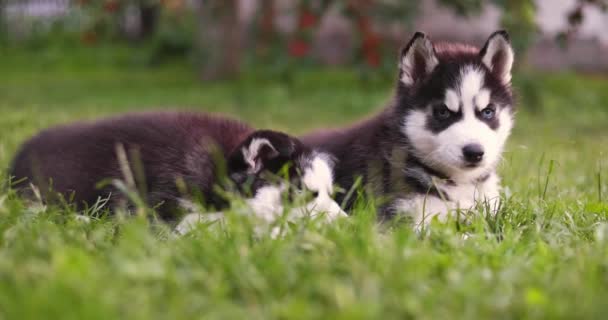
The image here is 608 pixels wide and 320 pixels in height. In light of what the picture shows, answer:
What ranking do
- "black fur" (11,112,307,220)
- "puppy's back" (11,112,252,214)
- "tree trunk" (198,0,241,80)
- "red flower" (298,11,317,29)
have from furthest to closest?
"tree trunk" (198,0,241,80)
"red flower" (298,11,317,29)
"puppy's back" (11,112,252,214)
"black fur" (11,112,307,220)

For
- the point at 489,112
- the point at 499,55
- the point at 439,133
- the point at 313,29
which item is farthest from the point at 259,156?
the point at 313,29

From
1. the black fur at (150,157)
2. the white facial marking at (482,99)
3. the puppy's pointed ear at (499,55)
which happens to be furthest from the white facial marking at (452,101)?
the black fur at (150,157)

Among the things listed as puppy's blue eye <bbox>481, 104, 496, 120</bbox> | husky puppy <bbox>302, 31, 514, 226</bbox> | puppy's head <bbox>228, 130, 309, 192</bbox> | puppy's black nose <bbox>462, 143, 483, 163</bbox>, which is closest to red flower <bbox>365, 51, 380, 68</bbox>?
husky puppy <bbox>302, 31, 514, 226</bbox>

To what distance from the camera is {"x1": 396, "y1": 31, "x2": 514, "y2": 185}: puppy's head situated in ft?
12.8

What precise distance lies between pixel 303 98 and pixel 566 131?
16.3 feet

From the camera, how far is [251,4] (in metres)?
17.6

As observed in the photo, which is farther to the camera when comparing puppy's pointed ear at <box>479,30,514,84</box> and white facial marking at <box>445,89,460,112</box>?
puppy's pointed ear at <box>479,30,514,84</box>

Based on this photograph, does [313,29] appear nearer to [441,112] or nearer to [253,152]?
[441,112]

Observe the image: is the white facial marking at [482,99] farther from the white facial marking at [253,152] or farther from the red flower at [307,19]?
the red flower at [307,19]

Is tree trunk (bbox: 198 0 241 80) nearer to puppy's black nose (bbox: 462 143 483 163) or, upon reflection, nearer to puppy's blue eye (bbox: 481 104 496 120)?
puppy's blue eye (bbox: 481 104 496 120)

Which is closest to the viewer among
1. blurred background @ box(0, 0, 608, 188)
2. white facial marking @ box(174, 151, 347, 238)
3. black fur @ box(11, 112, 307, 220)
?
white facial marking @ box(174, 151, 347, 238)

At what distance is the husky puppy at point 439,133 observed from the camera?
3924mm

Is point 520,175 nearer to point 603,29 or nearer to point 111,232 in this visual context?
point 111,232

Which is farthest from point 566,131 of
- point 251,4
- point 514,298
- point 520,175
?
point 251,4
